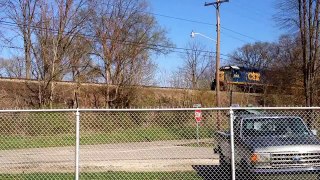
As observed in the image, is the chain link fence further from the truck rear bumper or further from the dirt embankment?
the dirt embankment

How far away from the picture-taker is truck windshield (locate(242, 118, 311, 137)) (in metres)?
9.95

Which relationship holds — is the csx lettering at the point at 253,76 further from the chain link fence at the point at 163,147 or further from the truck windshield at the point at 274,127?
the truck windshield at the point at 274,127

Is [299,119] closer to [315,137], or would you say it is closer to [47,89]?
[315,137]

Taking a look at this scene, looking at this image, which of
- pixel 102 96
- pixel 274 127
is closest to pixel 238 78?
pixel 102 96

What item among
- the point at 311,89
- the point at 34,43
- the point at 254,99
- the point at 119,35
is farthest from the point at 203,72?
the point at 311,89

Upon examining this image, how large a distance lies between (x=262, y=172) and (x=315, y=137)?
1.89 m

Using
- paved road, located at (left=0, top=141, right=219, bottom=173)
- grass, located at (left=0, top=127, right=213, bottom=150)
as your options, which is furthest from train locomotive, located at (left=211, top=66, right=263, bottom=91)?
paved road, located at (left=0, top=141, right=219, bottom=173)

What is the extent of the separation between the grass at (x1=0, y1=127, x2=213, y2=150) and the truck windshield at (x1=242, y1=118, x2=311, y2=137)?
463cm

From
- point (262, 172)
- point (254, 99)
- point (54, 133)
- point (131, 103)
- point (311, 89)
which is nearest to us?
point (262, 172)

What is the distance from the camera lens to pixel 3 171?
489 inches

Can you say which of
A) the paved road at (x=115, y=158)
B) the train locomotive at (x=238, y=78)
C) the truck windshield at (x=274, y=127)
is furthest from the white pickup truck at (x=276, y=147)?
the train locomotive at (x=238, y=78)

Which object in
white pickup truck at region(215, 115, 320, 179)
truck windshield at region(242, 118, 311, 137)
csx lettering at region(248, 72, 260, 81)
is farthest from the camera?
csx lettering at region(248, 72, 260, 81)

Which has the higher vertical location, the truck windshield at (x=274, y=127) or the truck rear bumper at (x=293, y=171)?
the truck windshield at (x=274, y=127)

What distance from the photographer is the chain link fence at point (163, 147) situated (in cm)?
886
